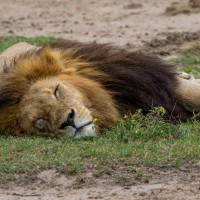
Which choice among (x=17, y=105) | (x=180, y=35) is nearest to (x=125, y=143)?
(x=17, y=105)

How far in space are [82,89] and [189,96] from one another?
927mm

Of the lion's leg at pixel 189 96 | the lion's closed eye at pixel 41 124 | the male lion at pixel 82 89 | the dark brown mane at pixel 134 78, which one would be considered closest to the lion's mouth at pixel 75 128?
the male lion at pixel 82 89

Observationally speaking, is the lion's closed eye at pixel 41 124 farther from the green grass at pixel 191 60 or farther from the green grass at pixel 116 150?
the green grass at pixel 191 60

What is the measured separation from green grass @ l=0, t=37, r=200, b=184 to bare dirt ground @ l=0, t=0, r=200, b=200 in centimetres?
11

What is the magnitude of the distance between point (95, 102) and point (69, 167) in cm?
99

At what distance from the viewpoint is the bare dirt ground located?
18.4ft

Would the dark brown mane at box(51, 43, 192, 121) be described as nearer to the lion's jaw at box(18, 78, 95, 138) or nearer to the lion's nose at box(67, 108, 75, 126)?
the lion's jaw at box(18, 78, 95, 138)

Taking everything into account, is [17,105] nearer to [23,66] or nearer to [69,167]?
[23,66]

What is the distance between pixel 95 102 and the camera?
6.76 m

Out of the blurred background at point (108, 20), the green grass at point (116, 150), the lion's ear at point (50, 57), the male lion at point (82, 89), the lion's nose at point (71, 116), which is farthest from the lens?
the blurred background at point (108, 20)

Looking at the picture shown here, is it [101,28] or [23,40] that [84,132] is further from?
[101,28]

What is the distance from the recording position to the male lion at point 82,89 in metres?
6.59

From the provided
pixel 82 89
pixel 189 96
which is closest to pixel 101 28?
pixel 189 96

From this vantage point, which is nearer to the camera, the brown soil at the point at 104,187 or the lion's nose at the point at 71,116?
the brown soil at the point at 104,187
